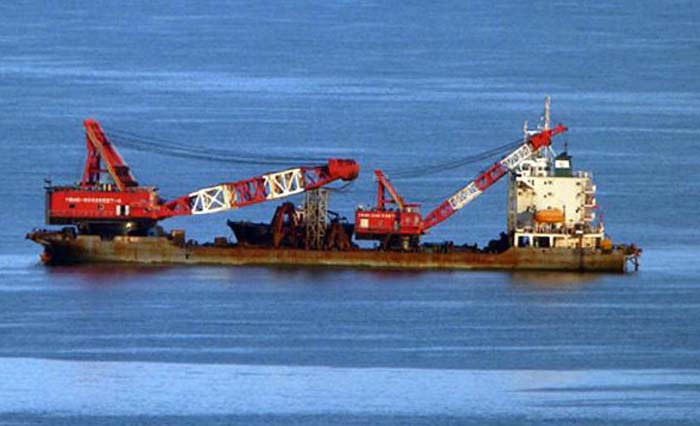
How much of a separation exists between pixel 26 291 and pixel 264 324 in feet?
28.7

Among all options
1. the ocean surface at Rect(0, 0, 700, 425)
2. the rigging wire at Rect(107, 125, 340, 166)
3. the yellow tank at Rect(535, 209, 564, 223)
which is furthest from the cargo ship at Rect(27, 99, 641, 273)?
the rigging wire at Rect(107, 125, 340, 166)

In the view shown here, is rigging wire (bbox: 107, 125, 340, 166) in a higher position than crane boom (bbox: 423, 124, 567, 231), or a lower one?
higher

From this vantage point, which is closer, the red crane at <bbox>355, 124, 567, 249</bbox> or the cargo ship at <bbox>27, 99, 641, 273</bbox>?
the cargo ship at <bbox>27, 99, 641, 273</bbox>

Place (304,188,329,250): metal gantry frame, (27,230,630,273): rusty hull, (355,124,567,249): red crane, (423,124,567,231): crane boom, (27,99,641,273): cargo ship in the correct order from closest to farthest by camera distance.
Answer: (27,230,630,273): rusty hull → (27,99,641,273): cargo ship → (355,124,567,249): red crane → (304,188,329,250): metal gantry frame → (423,124,567,231): crane boom

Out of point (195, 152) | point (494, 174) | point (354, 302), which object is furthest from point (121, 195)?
point (195, 152)

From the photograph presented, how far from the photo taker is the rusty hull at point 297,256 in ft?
366

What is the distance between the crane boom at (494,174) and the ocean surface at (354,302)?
2.97 meters

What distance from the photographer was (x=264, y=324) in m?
100

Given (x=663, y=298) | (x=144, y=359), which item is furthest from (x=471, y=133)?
(x=144, y=359)

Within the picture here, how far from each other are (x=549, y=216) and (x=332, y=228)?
567cm

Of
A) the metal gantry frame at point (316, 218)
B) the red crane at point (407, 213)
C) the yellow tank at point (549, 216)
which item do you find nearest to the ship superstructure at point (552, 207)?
the yellow tank at point (549, 216)

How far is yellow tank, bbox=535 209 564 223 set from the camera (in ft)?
369

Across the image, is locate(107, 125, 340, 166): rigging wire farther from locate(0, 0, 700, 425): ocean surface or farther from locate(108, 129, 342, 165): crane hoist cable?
locate(0, 0, 700, 425): ocean surface

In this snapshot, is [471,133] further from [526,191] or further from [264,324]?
[264,324]
